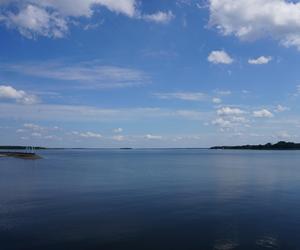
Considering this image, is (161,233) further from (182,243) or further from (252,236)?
(252,236)

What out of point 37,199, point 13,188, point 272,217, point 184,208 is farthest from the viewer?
point 13,188

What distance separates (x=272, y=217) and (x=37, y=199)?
2035cm

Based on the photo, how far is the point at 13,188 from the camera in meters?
42.8

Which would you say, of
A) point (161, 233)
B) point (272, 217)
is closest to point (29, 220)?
point (161, 233)

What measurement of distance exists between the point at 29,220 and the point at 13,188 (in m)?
19.4

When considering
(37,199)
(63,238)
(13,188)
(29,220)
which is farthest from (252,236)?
(13,188)

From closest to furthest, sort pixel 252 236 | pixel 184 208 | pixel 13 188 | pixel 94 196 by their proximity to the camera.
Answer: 1. pixel 252 236
2. pixel 184 208
3. pixel 94 196
4. pixel 13 188

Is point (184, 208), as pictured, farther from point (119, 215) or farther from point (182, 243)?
point (182, 243)

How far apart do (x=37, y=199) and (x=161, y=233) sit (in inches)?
648

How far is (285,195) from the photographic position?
37.1 m

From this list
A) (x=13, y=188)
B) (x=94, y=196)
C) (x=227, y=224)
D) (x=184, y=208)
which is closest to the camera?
(x=227, y=224)

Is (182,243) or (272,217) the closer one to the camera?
(182,243)

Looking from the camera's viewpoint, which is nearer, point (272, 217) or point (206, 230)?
point (206, 230)

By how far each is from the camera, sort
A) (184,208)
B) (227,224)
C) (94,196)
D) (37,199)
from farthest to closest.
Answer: (94,196) → (37,199) → (184,208) → (227,224)
